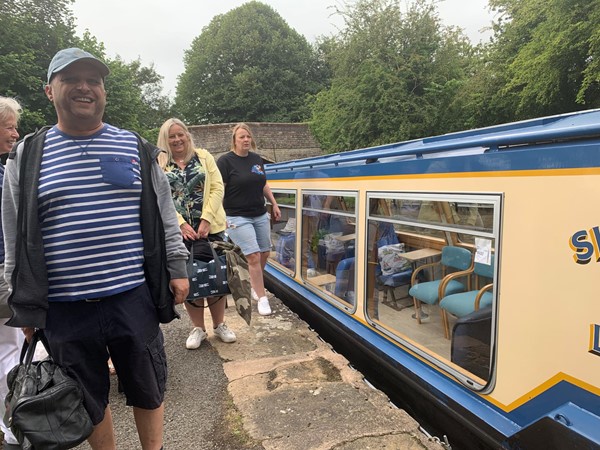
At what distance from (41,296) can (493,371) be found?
2.07 metres

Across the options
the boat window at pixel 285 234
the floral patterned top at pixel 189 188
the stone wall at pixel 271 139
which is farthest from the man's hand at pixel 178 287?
the stone wall at pixel 271 139

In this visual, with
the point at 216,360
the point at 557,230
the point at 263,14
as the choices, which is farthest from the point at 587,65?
the point at 263,14

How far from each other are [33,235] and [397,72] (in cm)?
1470

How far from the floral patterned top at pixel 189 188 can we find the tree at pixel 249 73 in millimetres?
27211

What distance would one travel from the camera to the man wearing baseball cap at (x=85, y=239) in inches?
56.7

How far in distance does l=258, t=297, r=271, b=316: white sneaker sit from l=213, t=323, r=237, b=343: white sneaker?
660 mm

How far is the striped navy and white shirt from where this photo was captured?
1452 millimetres

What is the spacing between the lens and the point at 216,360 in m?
3.02

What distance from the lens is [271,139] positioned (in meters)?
20.9

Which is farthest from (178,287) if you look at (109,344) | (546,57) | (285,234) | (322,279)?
(546,57)

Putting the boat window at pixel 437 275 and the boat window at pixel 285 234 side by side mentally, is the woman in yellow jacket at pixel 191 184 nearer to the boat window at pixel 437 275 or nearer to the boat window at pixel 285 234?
the boat window at pixel 437 275

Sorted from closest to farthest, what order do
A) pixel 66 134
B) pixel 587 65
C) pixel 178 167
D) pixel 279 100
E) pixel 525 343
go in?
pixel 66 134 → pixel 525 343 → pixel 178 167 → pixel 587 65 → pixel 279 100

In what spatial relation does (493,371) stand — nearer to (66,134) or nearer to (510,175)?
(510,175)

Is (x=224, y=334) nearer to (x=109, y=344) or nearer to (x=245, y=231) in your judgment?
(x=245, y=231)
